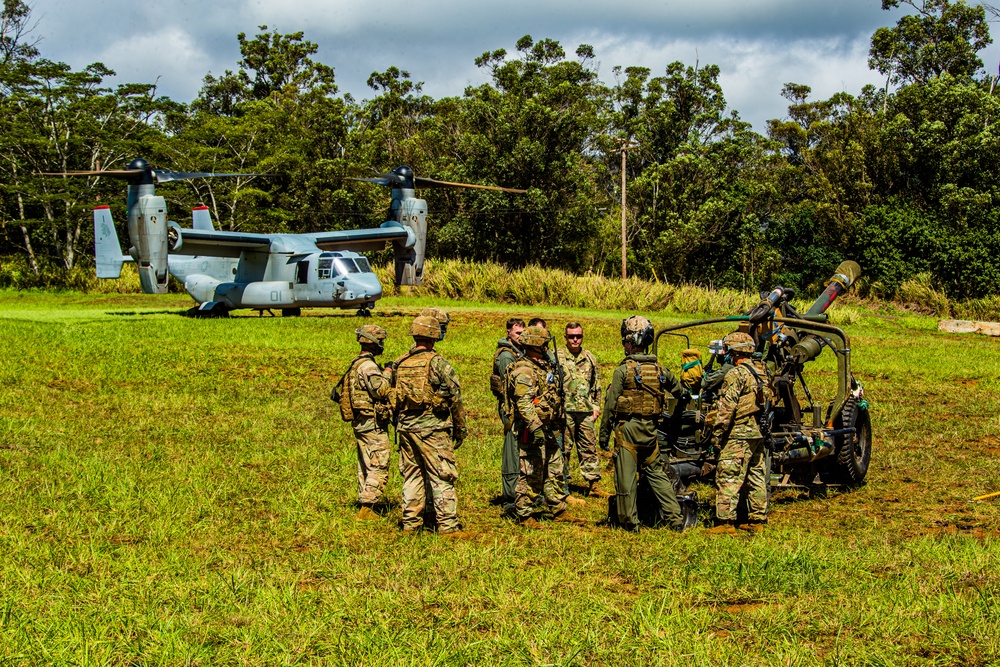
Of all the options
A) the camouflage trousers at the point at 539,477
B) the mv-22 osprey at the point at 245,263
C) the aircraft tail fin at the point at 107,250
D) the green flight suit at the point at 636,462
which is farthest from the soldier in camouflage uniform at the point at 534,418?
the aircraft tail fin at the point at 107,250

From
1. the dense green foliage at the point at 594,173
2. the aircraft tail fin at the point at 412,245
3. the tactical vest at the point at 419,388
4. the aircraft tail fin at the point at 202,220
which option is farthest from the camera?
the dense green foliage at the point at 594,173

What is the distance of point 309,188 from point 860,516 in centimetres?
4735

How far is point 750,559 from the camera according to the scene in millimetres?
6801

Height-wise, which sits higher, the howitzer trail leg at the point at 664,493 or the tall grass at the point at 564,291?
the tall grass at the point at 564,291

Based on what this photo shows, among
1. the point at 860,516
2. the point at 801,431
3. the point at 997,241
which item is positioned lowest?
the point at 860,516

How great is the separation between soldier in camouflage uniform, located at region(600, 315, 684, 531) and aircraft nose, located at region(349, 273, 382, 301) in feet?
65.7

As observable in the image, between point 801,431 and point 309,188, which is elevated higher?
point 309,188

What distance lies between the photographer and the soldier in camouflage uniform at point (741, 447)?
793 centimetres

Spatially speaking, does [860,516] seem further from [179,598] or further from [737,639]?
[179,598]

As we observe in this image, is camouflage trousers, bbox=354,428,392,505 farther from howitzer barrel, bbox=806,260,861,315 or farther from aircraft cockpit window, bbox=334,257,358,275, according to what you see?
aircraft cockpit window, bbox=334,257,358,275

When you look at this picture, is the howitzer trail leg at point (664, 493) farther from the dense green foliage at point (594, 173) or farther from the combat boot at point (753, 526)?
the dense green foliage at point (594, 173)

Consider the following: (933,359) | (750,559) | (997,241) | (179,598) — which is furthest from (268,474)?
(997,241)

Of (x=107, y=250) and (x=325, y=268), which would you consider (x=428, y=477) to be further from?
(x=107, y=250)

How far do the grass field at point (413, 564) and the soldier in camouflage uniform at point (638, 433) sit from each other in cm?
25
